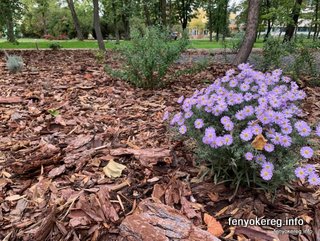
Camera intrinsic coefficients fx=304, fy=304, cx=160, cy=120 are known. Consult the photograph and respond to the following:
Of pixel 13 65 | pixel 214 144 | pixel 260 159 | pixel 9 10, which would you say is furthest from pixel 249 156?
pixel 9 10

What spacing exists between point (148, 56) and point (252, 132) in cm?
267

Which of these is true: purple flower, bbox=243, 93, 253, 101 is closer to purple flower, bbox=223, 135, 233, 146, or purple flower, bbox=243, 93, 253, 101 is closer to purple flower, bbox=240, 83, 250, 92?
purple flower, bbox=240, 83, 250, 92

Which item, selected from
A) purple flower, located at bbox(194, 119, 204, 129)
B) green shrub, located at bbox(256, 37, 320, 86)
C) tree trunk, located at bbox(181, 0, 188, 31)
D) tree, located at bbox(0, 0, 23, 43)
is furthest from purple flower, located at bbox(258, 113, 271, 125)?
tree trunk, located at bbox(181, 0, 188, 31)

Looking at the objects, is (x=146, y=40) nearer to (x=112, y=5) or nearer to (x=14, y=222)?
(x=14, y=222)

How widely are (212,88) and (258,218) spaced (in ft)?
2.91

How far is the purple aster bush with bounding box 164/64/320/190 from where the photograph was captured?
1.71m

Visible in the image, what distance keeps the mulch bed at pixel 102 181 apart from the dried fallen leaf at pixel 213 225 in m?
0.03

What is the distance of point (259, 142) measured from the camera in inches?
67.1

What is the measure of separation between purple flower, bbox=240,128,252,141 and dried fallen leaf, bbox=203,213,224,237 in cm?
51

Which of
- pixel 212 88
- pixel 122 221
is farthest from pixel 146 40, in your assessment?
pixel 122 221

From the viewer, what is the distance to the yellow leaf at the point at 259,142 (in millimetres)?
1696

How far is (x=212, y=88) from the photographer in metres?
2.10

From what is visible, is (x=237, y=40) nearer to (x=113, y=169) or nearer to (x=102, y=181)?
(x=113, y=169)

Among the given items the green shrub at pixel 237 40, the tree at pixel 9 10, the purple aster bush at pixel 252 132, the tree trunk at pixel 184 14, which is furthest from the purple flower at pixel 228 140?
the tree trunk at pixel 184 14
